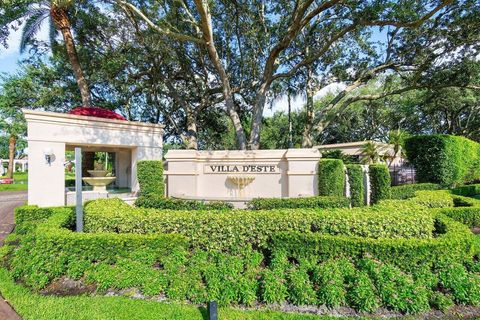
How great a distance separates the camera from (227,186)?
33.7 feet

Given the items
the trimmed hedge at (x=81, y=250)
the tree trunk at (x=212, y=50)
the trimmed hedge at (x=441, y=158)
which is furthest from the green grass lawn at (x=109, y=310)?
the trimmed hedge at (x=441, y=158)

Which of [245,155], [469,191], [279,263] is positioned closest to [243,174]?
[245,155]

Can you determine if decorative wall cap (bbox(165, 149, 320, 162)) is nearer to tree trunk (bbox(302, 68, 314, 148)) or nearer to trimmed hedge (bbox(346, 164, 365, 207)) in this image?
trimmed hedge (bbox(346, 164, 365, 207))

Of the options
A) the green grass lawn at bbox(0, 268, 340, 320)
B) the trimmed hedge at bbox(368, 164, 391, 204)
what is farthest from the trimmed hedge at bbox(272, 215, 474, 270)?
the trimmed hedge at bbox(368, 164, 391, 204)

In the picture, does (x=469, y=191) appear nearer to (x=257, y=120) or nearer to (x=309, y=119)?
(x=309, y=119)

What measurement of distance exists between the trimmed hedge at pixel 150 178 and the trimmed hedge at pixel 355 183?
7.85 metres

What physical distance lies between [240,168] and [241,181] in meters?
0.54

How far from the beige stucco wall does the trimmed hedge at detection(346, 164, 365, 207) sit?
33.0 ft

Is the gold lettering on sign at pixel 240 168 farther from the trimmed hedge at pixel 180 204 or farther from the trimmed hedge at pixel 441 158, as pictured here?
the trimmed hedge at pixel 441 158

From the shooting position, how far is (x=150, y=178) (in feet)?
35.0

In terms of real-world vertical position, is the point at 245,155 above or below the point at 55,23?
below

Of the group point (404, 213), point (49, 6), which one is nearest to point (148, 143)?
point (49, 6)

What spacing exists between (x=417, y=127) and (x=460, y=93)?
11.1 m

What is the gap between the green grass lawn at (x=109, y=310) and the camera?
3344mm
